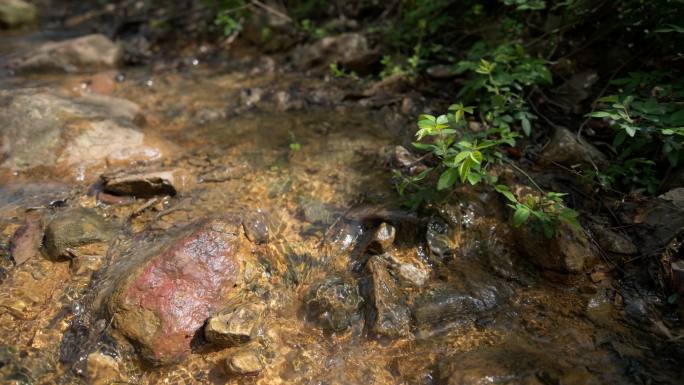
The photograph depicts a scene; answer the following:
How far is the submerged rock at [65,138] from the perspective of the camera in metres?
3.43

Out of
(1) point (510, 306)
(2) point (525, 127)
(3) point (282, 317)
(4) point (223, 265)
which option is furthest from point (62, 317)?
(2) point (525, 127)

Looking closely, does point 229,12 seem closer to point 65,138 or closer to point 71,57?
point 71,57

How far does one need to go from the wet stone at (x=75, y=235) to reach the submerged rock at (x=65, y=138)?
64cm

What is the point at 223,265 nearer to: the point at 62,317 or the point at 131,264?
the point at 131,264

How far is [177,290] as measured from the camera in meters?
2.42

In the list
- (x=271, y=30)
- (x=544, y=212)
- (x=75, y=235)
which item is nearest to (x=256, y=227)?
(x=75, y=235)

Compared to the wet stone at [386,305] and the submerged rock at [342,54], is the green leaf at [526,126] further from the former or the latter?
the submerged rock at [342,54]

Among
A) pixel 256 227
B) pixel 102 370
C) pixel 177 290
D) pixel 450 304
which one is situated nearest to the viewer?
pixel 102 370

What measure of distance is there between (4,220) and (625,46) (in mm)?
4851

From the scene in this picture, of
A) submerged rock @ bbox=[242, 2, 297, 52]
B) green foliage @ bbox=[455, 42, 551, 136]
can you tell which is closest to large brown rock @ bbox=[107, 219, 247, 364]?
green foliage @ bbox=[455, 42, 551, 136]

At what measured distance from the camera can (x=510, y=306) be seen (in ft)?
8.28

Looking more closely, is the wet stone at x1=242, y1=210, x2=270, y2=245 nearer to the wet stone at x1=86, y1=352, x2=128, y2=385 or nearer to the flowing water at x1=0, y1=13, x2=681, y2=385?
the flowing water at x1=0, y1=13, x2=681, y2=385

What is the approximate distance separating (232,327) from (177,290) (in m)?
0.39

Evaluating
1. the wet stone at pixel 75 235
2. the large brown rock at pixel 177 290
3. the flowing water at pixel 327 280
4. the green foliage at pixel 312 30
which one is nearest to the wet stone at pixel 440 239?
the flowing water at pixel 327 280
